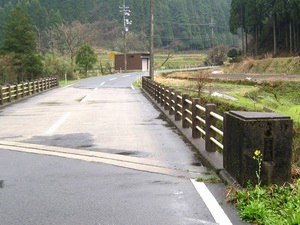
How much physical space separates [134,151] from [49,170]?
2.33 meters

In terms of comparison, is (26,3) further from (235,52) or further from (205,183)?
(205,183)

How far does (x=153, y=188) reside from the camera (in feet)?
20.8

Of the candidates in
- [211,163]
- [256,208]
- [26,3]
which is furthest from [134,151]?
[26,3]

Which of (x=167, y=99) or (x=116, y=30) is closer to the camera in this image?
(x=167, y=99)

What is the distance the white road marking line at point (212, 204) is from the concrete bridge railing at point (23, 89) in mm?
17643

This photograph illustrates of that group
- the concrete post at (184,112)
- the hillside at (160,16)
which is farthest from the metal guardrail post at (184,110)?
the hillside at (160,16)

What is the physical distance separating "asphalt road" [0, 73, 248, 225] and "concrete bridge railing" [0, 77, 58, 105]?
10874 mm

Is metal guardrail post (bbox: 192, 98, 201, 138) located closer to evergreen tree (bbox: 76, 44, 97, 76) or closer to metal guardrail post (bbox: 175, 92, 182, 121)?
metal guardrail post (bbox: 175, 92, 182, 121)

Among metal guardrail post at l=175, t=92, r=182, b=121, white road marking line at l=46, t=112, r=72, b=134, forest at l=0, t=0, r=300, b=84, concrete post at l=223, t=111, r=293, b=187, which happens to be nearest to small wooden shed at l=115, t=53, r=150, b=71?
forest at l=0, t=0, r=300, b=84

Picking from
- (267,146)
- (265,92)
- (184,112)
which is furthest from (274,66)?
(267,146)

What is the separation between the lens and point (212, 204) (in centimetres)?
546

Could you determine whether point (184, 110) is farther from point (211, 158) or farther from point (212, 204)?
point (212, 204)

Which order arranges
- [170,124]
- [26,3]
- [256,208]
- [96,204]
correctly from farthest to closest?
Answer: [26,3] < [170,124] < [96,204] < [256,208]

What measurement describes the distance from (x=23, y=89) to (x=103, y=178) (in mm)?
22061
